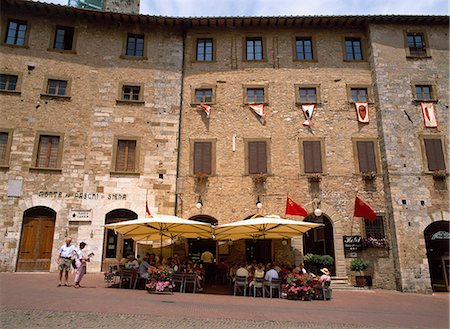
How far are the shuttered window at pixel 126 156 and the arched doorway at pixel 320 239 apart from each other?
8442 mm

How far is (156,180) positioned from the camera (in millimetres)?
15914

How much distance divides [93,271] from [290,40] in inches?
576

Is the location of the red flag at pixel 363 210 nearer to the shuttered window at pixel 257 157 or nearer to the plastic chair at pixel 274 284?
the shuttered window at pixel 257 157

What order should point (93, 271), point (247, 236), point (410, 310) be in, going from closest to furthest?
point (410, 310)
point (247, 236)
point (93, 271)

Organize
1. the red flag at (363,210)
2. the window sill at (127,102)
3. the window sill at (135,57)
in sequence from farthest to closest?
the window sill at (135,57) → the window sill at (127,102) → the red flag at (363,210)

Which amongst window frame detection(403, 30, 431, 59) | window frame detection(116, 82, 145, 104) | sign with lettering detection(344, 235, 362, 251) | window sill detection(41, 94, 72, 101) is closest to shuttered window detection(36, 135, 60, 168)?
window sill detection(41, 94, 72, 101)

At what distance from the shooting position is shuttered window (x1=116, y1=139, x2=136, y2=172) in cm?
1598

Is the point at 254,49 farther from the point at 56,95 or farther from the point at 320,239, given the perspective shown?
the point at 320,239

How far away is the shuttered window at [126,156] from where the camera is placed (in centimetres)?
1598

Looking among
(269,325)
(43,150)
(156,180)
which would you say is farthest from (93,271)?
(269,325)

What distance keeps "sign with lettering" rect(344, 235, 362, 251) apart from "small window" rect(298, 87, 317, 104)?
266 inches

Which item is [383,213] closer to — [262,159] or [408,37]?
[262,159]

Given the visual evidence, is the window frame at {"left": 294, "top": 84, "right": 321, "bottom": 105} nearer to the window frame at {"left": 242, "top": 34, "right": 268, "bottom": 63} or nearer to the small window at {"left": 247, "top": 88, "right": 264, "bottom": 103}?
the small window at {"left": 247, "top": 88, "right": 264, "bottom": 103}

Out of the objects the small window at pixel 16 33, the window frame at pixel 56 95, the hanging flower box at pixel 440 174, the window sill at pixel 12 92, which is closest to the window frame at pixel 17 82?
the window sill at pixel 12 92
